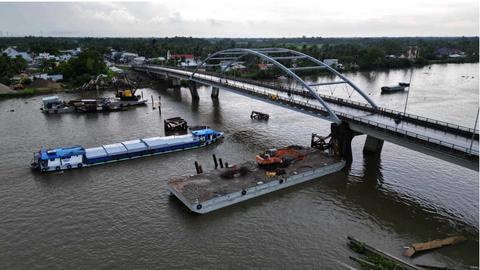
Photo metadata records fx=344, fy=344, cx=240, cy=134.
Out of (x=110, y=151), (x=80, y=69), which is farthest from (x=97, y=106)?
(x=80, y=69)

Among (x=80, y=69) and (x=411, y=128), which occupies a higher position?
(x=80, y=69)

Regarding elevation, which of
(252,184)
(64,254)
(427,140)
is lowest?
(64,254)

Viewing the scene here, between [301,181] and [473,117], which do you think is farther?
[473,117]

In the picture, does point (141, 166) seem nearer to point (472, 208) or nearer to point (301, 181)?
point (301, 181)

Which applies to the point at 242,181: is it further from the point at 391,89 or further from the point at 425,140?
the point at 391,89

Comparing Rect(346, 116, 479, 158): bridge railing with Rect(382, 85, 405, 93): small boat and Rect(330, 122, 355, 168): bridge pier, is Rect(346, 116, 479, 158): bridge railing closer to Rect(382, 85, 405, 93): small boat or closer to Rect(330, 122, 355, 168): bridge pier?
Rect(330, 122, 355, 168): bridge pier

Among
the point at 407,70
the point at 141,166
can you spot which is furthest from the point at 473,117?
the point at 407,70
